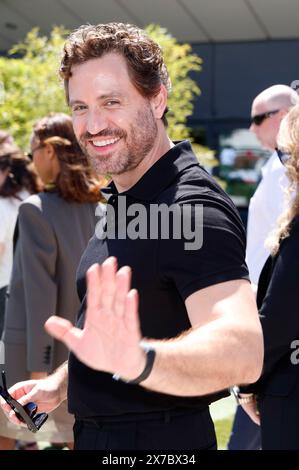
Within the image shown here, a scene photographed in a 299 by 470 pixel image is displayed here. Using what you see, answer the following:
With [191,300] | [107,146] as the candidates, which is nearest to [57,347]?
[107,146]

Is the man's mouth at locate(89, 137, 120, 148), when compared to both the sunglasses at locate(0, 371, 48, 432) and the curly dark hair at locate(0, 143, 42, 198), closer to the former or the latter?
the sunglasses at locate(0, 371, 48, 432)

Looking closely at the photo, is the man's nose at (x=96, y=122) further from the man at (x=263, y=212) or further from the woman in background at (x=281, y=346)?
the man at (x=263, y=212)

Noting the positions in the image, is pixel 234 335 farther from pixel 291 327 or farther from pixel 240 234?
pixel 291 327

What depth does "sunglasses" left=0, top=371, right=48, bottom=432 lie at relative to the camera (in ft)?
7.83

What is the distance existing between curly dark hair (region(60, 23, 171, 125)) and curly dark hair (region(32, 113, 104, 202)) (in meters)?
1.76

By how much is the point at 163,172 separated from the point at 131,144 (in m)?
0.13

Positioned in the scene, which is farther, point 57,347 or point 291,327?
point 57,347

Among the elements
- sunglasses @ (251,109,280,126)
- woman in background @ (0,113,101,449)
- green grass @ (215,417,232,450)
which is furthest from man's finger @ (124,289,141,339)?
green grass @ (215,417,232,450)

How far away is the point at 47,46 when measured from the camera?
932 centimetres

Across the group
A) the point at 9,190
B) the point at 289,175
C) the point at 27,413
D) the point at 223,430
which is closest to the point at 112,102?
the point at 27,413

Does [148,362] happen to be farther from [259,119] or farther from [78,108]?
[259,119]

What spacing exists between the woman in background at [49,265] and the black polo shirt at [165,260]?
67.2 inches

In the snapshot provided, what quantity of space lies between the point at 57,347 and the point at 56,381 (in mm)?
1616

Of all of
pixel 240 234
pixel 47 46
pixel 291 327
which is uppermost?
pixel 47 46
